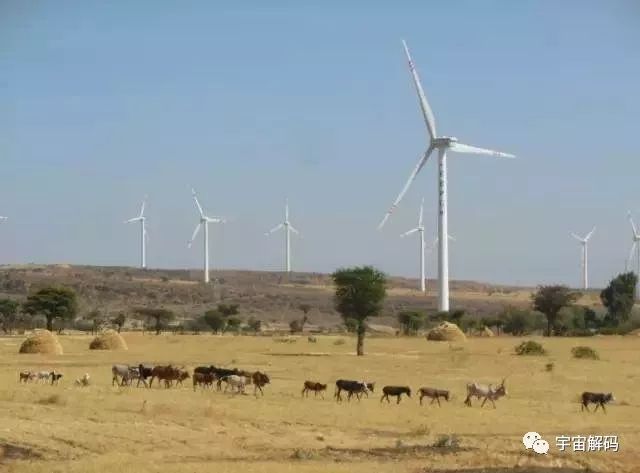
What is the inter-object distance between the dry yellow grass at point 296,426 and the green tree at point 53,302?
5095cm

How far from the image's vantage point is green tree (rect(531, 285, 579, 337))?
11638cm

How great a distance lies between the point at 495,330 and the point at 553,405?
92.3m

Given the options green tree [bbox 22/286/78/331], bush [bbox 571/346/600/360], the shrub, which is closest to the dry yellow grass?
the shrub

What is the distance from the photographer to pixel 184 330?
11719cm

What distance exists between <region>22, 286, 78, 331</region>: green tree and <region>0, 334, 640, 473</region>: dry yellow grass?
50.9 m

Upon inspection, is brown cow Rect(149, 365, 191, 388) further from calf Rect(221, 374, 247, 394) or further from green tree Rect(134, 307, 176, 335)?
green tree Rect(134, 307, 176, 335)

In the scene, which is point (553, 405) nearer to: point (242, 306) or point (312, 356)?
point (312, 356)

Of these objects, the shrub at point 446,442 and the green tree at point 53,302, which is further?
the green tree at point 53,302

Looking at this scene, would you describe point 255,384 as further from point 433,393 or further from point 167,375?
point 433,393

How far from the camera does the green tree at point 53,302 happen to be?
334 feet

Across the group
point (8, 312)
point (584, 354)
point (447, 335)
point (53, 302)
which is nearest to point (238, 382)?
point (584, 354)

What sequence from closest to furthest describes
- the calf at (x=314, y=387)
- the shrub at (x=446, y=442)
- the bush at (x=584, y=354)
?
the shrub at (x=446, y=442), the calf at (x=314, y=387), the bush at (x=584, y=354)

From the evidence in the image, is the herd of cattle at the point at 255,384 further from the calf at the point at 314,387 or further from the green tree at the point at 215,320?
the green tree at the point at 215,320

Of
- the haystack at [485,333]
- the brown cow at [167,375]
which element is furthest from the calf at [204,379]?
the haystack at [485,333]
